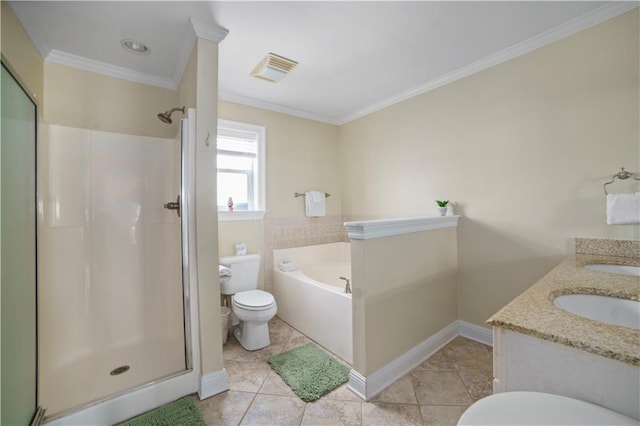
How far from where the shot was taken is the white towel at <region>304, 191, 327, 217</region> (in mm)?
3330

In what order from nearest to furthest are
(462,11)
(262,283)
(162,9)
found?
(162,9)
(462,11)
(262,283)

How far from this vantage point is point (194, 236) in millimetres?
1721

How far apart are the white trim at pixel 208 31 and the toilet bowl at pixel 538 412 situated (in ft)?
7.47

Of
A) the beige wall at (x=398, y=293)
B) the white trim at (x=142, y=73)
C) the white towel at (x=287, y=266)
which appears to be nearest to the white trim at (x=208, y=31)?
the white trim at (x=142, y=73)

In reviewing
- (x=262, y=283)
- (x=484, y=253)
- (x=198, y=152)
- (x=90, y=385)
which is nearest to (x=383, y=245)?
(x=484, y=253)

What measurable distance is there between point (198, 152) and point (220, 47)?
0.92 meters

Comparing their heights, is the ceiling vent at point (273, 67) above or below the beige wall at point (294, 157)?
above

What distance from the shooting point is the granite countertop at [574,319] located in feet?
2.11

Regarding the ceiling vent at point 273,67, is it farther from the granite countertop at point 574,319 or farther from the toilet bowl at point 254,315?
the granite countertop at point 574,319

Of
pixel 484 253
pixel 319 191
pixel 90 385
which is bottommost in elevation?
pixel 90 385

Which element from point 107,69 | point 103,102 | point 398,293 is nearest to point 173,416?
point 398,293

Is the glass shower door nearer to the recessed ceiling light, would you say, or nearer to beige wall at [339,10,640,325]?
the recessed ceiling light

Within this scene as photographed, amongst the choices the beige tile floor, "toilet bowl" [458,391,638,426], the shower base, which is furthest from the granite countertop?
A: the shower base

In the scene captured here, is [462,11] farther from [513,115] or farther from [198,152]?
[198,152]
